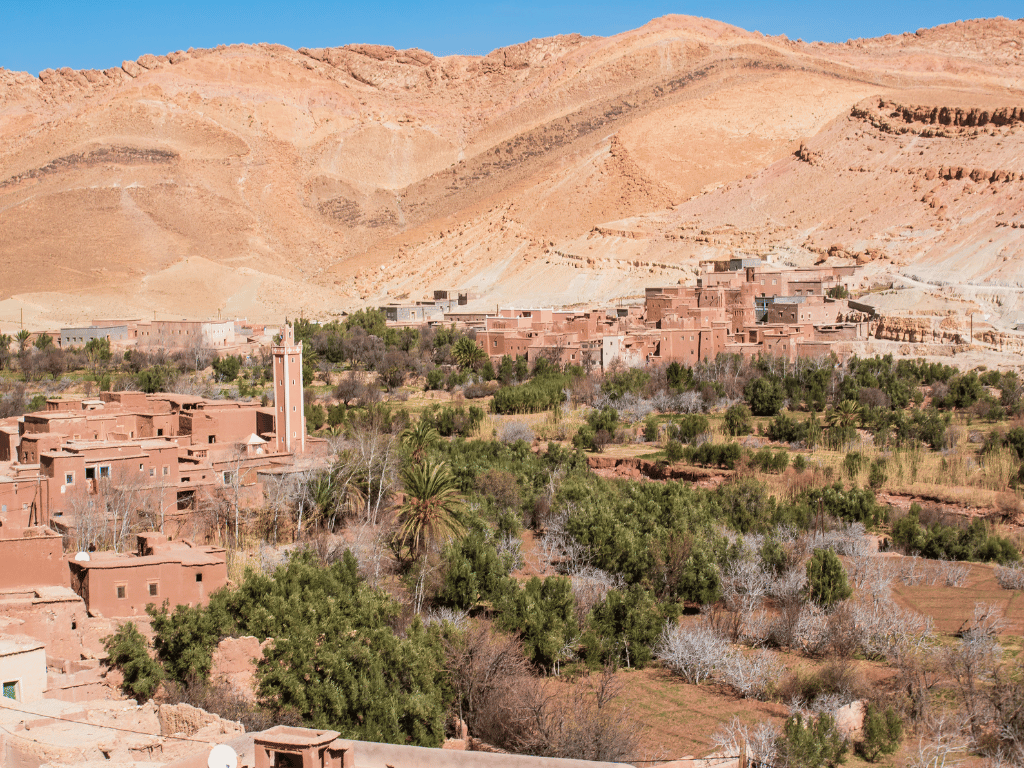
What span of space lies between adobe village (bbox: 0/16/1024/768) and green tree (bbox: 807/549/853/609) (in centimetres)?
6

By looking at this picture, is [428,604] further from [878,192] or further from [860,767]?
[878,192]

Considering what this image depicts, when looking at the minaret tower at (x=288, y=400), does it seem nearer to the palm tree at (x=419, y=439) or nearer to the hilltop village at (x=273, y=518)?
the hilltop village at (x=273, y=518)

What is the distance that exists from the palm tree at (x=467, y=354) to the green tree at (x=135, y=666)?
101ft

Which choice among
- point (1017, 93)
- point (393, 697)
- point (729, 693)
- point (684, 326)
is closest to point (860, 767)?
point (729, 693)

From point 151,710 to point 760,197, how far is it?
63437mm

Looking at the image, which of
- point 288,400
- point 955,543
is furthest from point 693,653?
point 288,400

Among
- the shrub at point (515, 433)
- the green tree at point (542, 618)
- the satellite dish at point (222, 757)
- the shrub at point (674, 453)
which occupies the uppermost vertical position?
the shrub at point (515, 433)

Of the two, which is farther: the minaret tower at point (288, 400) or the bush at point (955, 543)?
the minaret tower at point (288, 400)

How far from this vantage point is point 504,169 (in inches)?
3703

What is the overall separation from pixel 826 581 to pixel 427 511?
23.5 ft

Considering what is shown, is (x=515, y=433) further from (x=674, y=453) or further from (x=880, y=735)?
(x=880, y=735)

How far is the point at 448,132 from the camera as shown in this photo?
4188 inches

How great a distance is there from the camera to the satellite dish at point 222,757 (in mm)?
10273

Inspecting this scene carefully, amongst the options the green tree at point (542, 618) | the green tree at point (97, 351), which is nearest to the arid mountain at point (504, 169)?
the green tree at point (97, 351)
